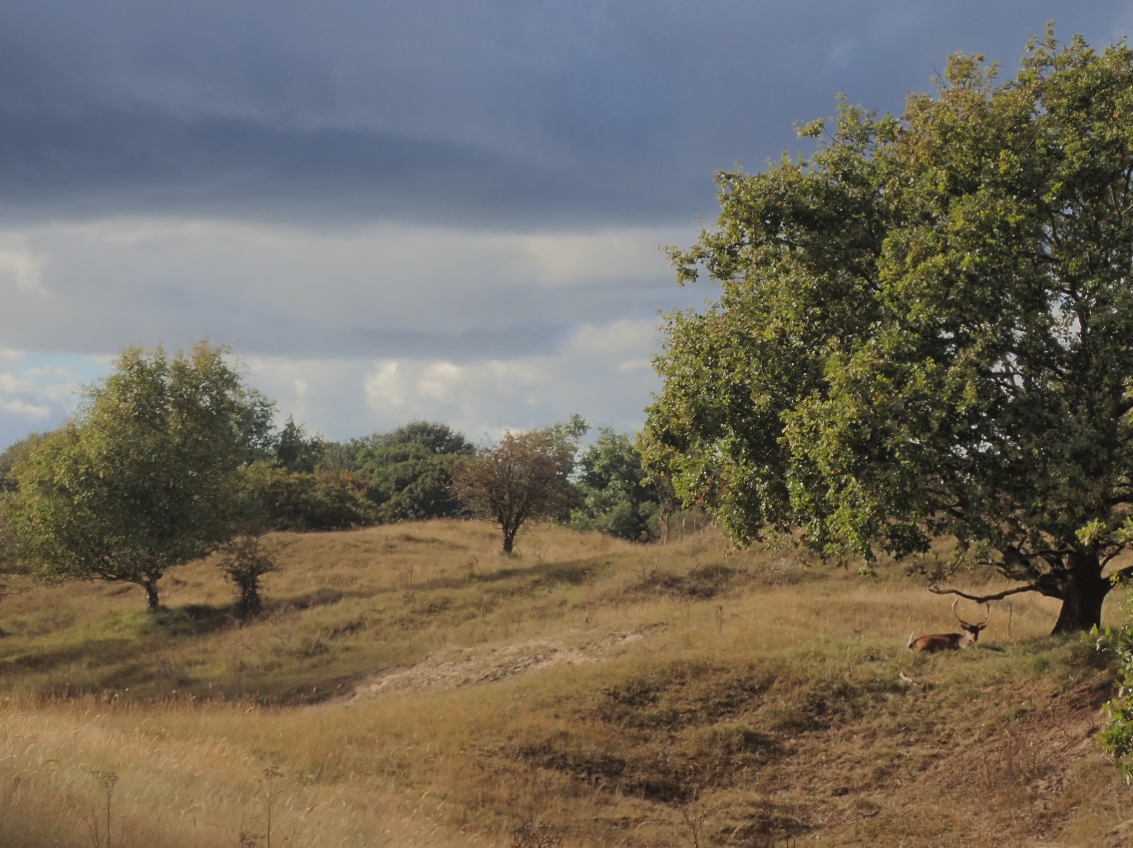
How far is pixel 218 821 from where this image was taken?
8742mm

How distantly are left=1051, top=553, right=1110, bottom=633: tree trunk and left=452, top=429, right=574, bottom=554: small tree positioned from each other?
79.3 feet

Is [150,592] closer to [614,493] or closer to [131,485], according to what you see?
[131,485]

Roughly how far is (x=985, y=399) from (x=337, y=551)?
114 feet

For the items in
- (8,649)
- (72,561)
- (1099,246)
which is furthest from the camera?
(72,561)

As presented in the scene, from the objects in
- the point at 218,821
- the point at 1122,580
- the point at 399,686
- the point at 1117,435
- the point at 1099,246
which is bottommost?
the point at 399,686

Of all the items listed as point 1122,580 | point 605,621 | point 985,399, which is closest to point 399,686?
point 605,621

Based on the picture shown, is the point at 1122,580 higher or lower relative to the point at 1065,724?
higher

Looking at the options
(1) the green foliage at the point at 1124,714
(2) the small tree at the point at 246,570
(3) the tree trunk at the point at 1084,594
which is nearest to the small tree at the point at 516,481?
(2) the small tree at the point at 246,570

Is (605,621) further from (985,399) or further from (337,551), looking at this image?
(337,551)

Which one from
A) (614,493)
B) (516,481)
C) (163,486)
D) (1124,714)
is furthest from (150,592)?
(614,493)

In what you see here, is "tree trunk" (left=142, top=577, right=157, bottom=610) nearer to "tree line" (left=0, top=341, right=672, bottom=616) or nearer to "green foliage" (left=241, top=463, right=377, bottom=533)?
"tree line" (left=0, top=341, right=672, bottom=616)

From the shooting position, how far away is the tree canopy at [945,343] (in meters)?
12.4

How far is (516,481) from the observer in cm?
3847

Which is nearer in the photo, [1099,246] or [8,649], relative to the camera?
[1099,246]
